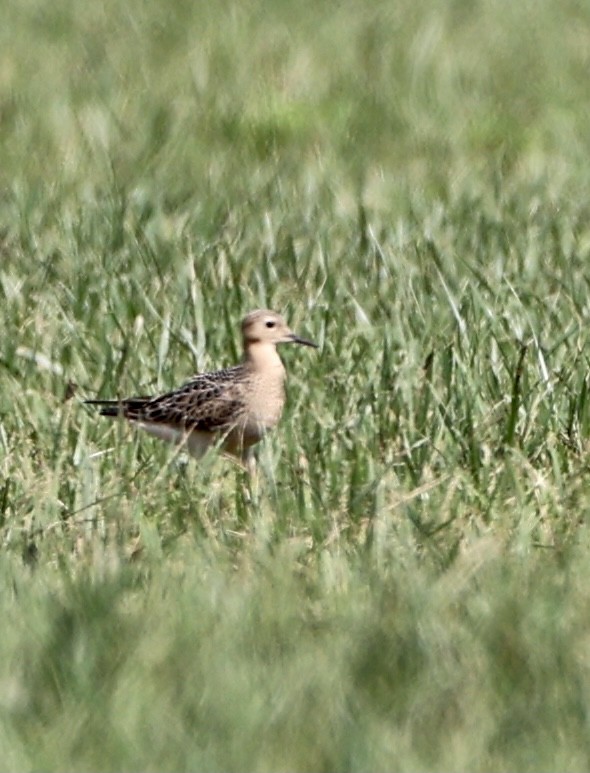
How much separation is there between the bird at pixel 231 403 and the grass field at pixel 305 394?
0.09m

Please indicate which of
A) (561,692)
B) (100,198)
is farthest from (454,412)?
(100,198)

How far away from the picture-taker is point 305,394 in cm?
631

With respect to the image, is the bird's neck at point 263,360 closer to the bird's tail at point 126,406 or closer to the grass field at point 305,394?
the grass field at point 305,394

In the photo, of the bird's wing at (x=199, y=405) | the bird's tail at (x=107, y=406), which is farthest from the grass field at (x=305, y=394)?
the bird's wing at (x=199, y=405)

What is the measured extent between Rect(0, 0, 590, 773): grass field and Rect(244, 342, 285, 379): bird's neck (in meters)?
0.12

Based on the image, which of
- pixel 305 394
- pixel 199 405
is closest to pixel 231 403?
pixel 199 405

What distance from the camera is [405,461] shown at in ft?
18.3

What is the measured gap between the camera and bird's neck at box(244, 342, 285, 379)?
6.27m

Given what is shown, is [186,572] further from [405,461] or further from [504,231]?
[504,231]

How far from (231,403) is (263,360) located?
178mm

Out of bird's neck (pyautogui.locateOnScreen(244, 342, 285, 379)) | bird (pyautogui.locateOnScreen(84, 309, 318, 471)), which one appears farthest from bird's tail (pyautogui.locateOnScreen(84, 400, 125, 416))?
A: bird's neck (pyautogui.locateOnScreen(244, 342, 285, 379))

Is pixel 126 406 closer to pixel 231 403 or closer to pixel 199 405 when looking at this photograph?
pixel 199 405

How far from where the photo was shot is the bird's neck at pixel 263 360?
6270 mm

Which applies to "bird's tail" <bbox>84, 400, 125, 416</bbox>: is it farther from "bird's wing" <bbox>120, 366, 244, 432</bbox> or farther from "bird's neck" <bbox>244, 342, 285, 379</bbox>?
"bird's neck" <bbox>244, 342, 285, 379</bbox>
